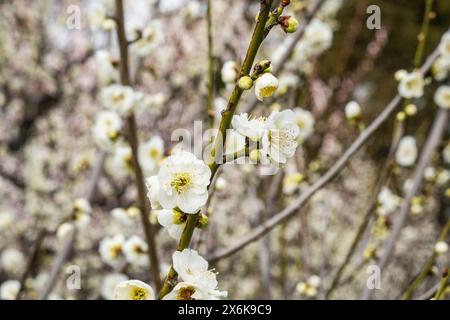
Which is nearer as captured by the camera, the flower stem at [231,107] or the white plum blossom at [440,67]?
the flower stem at [231,107]

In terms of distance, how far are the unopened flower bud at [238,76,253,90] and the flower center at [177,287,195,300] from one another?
40cm

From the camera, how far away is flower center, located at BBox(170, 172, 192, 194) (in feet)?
3.30

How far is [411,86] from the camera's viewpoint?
204 cm

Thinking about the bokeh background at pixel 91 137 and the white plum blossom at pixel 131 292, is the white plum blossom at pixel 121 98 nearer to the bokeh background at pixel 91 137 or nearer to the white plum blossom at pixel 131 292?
the white plum blossom at pixel 131 292

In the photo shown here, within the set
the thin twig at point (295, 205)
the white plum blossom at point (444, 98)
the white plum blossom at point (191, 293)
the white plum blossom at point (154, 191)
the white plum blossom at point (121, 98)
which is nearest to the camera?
the white plum blossom at point (191, 293)

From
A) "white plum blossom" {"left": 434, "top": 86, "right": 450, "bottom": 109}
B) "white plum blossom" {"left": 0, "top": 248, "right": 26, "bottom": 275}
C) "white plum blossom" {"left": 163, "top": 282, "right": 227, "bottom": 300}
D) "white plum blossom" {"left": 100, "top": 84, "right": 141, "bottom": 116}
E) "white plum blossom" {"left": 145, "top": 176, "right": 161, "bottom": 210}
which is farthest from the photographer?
"white plum blossom" {"left": 0, "top": 248, "right": 26, "bottom": 275}

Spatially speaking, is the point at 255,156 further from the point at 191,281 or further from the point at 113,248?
the point at 113,248

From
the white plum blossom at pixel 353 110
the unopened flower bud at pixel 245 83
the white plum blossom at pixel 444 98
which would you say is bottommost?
the unopened flower bud at pixel 245 83

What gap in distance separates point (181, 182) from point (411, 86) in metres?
1.38

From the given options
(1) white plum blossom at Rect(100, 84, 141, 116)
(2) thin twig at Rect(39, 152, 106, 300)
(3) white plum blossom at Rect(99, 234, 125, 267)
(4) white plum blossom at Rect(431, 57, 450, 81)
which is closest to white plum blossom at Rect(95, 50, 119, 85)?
(1) white plum blossom at Rect(100, 84, 141, 116)

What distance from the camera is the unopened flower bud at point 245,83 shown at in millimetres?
952

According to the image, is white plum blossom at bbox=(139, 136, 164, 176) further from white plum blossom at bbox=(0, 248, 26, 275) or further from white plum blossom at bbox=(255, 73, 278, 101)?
white plum blossom at bbox=(0, 248, 26, 275)

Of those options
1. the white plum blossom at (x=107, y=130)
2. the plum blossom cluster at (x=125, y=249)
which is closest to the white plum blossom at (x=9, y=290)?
the plum blossom cluster at (x=125, y=249)

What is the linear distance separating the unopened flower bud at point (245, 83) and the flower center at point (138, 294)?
1.63 feet
